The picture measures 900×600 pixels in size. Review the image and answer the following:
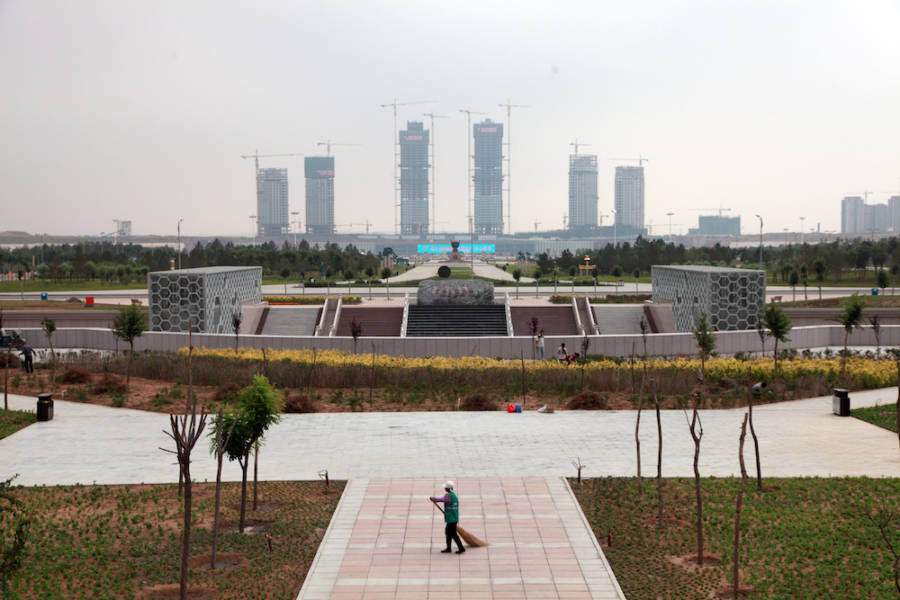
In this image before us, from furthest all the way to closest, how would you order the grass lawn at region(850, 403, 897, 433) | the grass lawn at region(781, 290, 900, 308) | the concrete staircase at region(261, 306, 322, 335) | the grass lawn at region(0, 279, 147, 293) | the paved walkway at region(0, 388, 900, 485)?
the grass lawn at region(0, 279, 147, 293), the grass lawn at region(781, 290, 900, 308), the concrete staircase at region(261, 306, 322, 335), the grass lawn at region(850, 403, 897, 433), the paved walkway at region(0, 388, 900, 485)

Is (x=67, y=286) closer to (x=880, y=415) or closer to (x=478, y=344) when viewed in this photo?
(x=478, y=344)

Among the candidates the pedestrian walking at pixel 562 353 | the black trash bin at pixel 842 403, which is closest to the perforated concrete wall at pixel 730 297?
the pedestrian walking at pixel 562 353

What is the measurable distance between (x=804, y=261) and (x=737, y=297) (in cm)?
5073

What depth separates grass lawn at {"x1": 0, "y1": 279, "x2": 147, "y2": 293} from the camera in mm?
69863

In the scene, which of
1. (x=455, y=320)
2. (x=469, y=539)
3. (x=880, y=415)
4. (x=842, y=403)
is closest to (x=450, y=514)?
(x=469, y=539)

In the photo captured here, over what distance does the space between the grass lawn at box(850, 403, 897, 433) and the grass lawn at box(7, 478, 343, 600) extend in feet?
46.3

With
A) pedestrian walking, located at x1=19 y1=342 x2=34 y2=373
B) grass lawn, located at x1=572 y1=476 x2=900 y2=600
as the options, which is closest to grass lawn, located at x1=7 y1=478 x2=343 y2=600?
grass lawn, located at x1=572 y1=476 x2=900 y2=600

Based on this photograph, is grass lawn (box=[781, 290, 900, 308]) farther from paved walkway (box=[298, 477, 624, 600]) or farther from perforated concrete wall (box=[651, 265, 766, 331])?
paved walkway (box=[298, 477, 624, 600])

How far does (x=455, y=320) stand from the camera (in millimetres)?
41906

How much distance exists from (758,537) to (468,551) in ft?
15.2

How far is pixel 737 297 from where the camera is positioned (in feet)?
124

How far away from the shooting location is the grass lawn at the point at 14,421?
2141 cm

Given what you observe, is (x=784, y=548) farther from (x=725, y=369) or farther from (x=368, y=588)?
(x=725, y=369)

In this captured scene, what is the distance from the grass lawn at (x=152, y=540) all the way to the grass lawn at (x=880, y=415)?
46.3 feet
